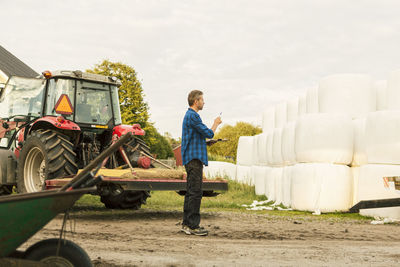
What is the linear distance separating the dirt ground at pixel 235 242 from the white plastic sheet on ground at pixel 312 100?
11.1 feet

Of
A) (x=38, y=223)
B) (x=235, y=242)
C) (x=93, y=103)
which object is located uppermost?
(x=93, y=103)

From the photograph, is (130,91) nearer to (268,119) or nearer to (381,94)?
(268,119)

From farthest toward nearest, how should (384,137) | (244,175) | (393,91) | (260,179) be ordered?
(244,175), (260,179), (393,91), (384,137)

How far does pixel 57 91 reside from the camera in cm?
815

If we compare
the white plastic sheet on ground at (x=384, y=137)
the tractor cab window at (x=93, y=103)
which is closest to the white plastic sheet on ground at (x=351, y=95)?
the white plastic sheet on ground at (x=384, y=137)

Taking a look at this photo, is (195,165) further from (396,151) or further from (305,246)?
(396,151)

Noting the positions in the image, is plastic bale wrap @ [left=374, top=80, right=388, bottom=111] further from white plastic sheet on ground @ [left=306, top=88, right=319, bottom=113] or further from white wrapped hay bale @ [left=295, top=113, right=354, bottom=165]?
white plastic sheet on ground @ [left=306, top=88, right=319, bottom=113]

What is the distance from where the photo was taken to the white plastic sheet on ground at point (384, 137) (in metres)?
7.84

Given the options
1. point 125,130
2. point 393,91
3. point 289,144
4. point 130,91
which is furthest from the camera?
point 130,91

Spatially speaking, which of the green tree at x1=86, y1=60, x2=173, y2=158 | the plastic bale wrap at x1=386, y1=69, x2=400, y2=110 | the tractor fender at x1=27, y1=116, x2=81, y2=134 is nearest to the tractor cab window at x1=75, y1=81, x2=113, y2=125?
the tractor fender at x1=27, y1=116, x2=81, y2=134

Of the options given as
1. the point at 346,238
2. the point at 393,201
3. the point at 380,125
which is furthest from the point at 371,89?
the point at 346,238

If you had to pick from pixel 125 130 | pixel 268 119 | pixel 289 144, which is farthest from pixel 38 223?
pixel 268 119

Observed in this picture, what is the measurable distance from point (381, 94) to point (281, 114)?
14.1ft

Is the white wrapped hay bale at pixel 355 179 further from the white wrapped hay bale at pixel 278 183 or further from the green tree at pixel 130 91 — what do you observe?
the green tree at pixel 130 91
